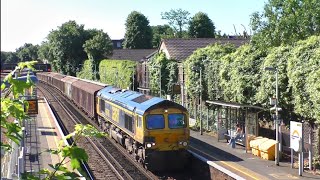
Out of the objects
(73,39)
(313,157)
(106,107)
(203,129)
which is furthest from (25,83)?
(73,39)

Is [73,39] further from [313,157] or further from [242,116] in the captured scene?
[313,157]

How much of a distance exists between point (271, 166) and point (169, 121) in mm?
4706

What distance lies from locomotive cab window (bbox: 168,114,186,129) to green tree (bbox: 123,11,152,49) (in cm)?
7811

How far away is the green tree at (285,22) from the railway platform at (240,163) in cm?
1279

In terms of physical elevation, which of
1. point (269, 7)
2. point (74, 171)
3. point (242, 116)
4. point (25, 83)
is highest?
point (269, 7)

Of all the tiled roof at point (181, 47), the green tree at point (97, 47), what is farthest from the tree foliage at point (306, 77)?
the green tree at point (97, 47)

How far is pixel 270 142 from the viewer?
20906mm

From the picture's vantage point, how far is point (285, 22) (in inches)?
1431

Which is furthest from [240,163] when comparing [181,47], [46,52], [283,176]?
[46,52]

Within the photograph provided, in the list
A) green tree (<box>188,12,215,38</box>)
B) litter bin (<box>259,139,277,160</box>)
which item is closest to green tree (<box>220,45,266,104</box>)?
litter bin (<box>259,139,277,160</box>)

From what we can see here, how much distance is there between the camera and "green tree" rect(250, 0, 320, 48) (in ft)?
115

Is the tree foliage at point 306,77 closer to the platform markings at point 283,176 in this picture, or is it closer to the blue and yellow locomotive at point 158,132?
the platform markings at point 283,176

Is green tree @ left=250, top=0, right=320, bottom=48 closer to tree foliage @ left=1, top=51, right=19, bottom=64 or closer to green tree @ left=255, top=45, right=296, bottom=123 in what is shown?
green tree @ left=255, top=45, right=296, bottom=123

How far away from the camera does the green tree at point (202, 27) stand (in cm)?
9050
